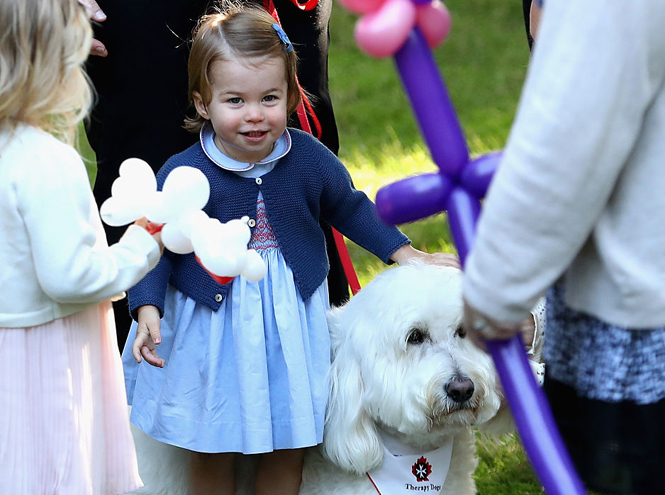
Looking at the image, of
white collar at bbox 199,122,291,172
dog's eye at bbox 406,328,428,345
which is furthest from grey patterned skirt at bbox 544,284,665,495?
white collar at bbox 199,122,291,172

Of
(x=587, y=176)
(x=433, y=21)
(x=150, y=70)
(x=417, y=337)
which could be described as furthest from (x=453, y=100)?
(x=587, y=176)

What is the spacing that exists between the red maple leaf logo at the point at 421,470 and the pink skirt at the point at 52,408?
783mm

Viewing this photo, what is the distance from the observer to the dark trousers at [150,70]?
2555 millimetres

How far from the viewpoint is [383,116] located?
20.8 ft

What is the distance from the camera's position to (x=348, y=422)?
7.55ft

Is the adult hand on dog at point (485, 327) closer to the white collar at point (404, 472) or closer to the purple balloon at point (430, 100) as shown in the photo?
the purple balloon at point (430, 100)

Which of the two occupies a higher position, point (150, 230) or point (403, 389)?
point (150, 230)

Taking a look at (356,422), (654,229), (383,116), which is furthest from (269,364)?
(383,116)

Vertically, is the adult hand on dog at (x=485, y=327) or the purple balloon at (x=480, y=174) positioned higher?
the purple balloon at (x=480, y=174)

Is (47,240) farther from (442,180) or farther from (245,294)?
(442,180)

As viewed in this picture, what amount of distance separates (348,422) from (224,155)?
0.73 meters

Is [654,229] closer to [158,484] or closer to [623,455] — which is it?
[623,455]

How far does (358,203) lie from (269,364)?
19.6 inches

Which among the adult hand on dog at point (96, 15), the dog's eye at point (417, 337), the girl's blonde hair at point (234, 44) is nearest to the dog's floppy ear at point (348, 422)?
the dog's eye at point (417, 337)
